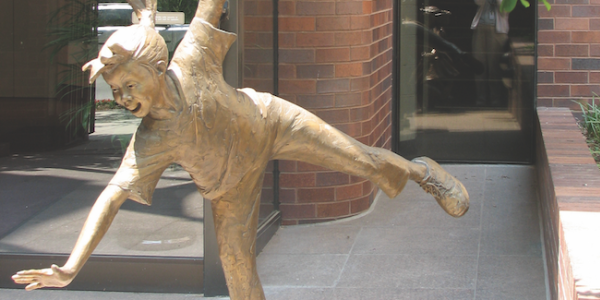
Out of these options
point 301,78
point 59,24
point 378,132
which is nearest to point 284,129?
point 59,24

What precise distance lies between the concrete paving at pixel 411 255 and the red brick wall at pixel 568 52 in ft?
4.26

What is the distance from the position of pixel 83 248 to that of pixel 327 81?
4.15 m

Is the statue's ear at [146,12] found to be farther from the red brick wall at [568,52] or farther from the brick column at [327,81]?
the red brick wall at [568,52]

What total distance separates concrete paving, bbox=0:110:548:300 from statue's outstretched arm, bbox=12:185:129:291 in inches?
103

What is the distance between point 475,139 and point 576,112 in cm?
111

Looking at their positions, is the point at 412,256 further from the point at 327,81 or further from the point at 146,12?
the point at 146,12

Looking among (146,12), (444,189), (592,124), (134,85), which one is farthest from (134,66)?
(592,124)

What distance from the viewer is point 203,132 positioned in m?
2.78

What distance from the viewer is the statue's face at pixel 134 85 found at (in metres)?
2.45

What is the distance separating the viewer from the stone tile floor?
16.7 ft

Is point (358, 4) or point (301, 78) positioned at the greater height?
point (358, 4)

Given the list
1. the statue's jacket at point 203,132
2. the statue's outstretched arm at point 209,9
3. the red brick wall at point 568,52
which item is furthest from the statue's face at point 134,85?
the red brick wall at point 568,52

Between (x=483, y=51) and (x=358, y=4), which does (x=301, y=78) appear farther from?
(x=483, y=51)

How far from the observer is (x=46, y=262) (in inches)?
211
